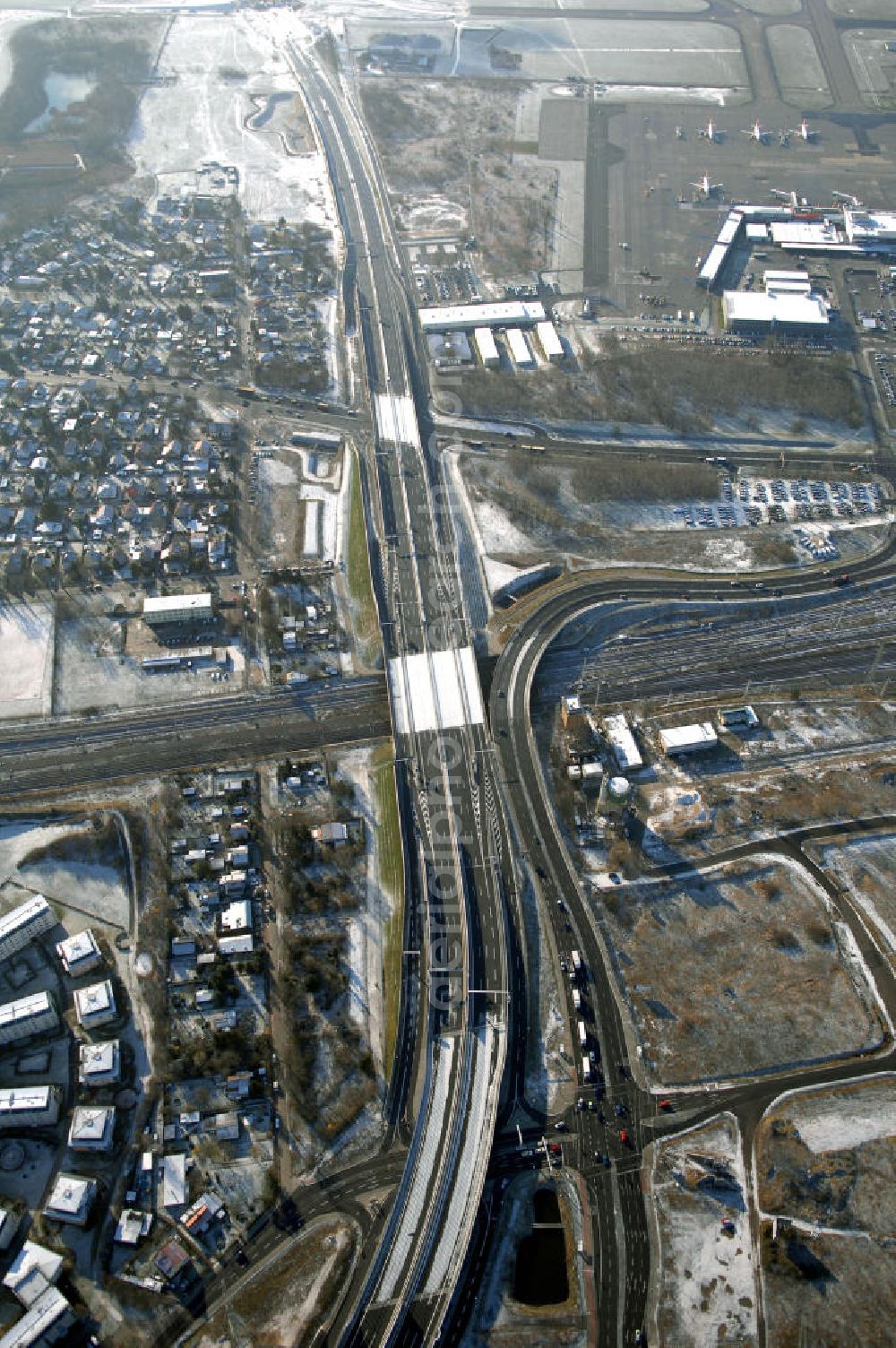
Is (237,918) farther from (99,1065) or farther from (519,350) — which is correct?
(519,350)

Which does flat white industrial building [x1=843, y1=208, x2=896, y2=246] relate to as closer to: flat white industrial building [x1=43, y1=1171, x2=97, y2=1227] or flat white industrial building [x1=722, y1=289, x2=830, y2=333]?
flat white industrial building [x1=722, y1=289, x2=830, y2=333]

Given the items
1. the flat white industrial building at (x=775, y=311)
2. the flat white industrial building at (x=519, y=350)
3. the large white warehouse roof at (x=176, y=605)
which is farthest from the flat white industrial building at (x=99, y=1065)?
the flat white industrial building at (x=775, y=311)

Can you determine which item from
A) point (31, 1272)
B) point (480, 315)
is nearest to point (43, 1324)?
point (31, 1272)

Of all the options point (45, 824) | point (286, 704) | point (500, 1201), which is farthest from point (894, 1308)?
point (45, 824)

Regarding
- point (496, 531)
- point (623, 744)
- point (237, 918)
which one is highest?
point (496, 531)

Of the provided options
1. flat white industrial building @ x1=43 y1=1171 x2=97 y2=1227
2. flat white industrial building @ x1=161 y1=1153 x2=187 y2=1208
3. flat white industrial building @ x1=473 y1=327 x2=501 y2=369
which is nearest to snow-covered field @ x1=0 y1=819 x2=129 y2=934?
flat white industrial building @ x1=161 y1=1153 x2=187 y2=1208

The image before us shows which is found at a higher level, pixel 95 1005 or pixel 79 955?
pixel 79 955

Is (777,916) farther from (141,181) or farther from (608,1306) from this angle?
(141,181)
